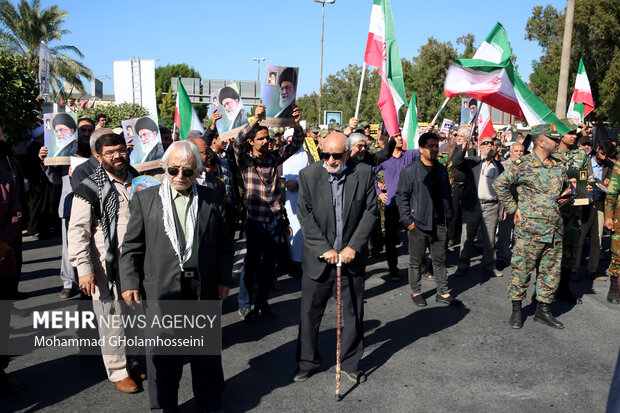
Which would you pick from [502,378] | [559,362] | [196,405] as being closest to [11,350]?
[196,405]

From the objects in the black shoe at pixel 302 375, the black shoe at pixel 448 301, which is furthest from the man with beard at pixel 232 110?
the black shoe at pixel 448 301

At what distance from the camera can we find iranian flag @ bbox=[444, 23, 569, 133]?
5910 mm

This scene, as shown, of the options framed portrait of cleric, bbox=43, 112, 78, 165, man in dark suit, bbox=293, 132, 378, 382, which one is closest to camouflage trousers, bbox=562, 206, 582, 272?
man in dark suit, bbox=293, 132, 378, 382

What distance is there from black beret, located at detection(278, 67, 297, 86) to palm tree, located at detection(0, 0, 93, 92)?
33325mm

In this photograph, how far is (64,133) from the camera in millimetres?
6113

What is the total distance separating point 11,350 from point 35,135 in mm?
5668

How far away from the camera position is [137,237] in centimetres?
357

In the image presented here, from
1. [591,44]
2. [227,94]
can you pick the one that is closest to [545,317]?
[227,94]

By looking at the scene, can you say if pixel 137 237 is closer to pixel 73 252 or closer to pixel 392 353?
pixel 73 252

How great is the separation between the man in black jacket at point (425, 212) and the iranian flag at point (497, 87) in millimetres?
786

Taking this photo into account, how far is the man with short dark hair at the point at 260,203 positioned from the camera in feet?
19.1

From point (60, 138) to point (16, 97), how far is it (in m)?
2.58

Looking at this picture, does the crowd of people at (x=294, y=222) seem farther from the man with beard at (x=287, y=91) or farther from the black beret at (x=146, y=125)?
the black beret at (x=146, y=125)

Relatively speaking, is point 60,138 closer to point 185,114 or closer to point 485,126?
point 185,114
